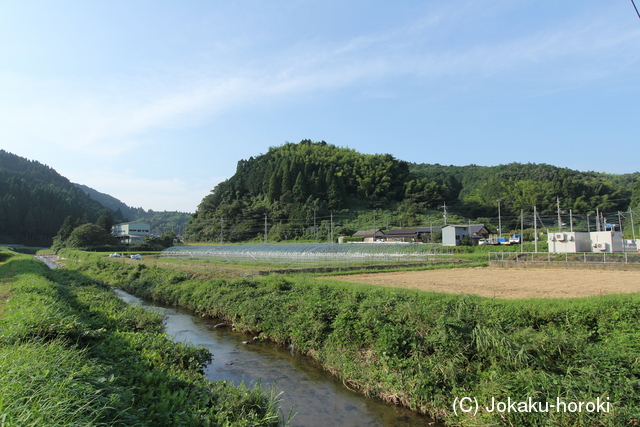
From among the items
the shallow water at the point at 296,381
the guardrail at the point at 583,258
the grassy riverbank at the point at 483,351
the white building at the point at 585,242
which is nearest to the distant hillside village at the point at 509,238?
the white building at the point at 585,242

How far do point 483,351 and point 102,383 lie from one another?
6.38 metres

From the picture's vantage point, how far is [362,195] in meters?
91.4

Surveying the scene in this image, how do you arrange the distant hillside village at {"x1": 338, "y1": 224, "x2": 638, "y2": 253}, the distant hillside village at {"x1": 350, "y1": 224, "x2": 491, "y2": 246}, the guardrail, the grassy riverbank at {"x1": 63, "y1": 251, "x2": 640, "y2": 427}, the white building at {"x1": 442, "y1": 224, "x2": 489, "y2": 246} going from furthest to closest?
1. the distant hillside village at {"x1": 350, "y1": 224, "x2": 491, "y2": 246}
2. the white building at {"x1": 442, "y1": 224, "x2": 489, "y2": 246}
3. the distant hillside village at {"x1": 338, "y1": 224, "x2": 638, "y2": 253}
4. the guardrail
5. the grassy riverbank at {"x1": 63, "y1": 251, "x2": 640, "y2": 427}

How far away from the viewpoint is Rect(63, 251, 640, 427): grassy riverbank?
5.54m

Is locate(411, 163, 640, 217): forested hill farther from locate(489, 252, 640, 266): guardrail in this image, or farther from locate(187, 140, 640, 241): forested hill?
locate(489, 252, 640, 266): guardrail

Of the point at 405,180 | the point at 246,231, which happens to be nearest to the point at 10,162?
the point at 246,231

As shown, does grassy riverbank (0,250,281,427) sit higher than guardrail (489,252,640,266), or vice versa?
grassy riverbank (0,250,281,427)

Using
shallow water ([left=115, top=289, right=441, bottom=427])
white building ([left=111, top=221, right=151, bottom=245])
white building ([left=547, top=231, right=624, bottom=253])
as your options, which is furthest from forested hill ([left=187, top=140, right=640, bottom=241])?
shallow water ([left=115, top=289, right=441, bottom=427])

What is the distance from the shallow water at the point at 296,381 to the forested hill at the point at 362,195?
57206mm

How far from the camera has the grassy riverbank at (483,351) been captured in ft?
18.2

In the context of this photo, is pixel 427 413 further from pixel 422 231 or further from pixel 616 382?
pixel 422 231

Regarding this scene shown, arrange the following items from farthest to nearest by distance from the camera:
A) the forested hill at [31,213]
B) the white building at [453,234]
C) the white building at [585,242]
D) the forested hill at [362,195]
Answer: the forested hill at [31,213], the forested hill at [362,195], the white building at [453,234], the white building at [585,242]

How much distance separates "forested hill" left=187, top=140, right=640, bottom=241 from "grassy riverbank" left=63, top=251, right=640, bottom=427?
59.5 meters

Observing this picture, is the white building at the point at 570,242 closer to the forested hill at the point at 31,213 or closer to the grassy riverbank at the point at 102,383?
the grassy riverbank at the point at 102,383
